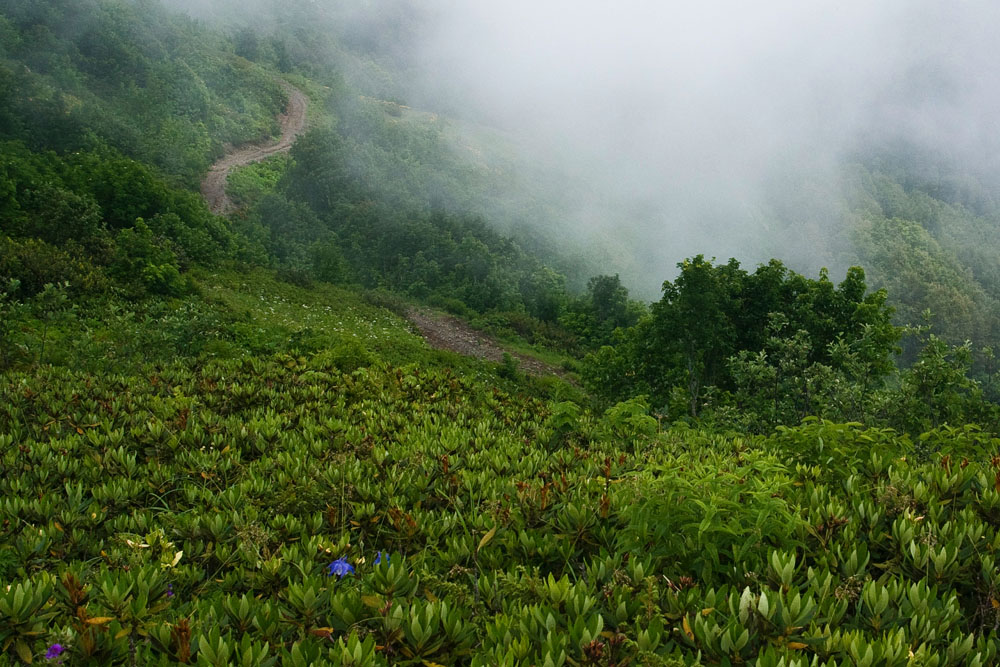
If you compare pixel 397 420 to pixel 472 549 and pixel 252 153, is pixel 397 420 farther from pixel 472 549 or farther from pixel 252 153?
pixel 252 153

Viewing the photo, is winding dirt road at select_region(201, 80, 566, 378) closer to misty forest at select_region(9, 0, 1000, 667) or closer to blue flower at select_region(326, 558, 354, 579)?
misty forest at select_region(9, 0, 1000, 667)

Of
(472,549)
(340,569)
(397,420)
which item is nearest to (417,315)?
(397,420)

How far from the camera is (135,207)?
24.0 meters

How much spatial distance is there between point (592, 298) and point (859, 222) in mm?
79535

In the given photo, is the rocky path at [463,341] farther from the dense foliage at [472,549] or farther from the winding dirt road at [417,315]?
the dense foliage at [472,549]

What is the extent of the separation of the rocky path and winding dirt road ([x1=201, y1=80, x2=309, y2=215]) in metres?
15.9

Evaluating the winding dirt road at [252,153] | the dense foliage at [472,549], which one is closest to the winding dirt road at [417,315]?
the winding dirt road at [252,153]

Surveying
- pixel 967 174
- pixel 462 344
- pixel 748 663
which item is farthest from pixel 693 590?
pixel 967 174

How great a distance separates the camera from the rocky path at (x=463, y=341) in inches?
1032

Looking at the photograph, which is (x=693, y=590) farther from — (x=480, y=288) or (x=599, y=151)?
(x=599, y=151)

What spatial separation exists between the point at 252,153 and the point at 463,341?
3137 cm

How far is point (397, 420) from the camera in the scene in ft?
14.9

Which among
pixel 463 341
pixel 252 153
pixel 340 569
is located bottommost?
pixel 340 569

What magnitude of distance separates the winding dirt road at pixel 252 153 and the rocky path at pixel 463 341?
15854mm
